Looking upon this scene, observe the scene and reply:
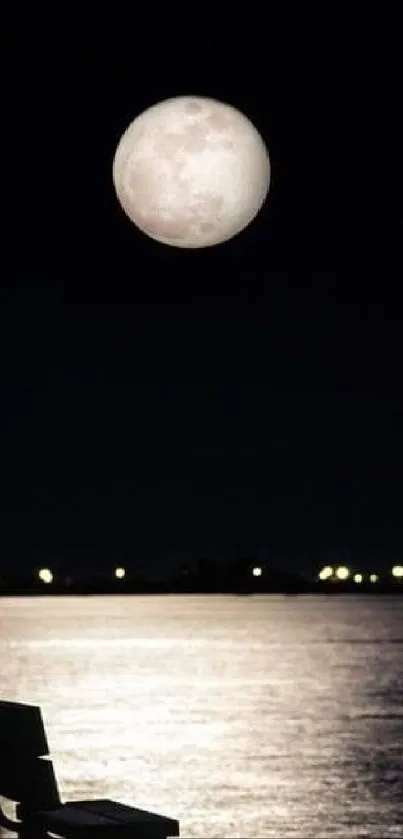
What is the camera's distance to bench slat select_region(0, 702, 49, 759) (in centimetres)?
962

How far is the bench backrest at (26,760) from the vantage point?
9578 mm

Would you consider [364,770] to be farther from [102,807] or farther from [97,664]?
[97,664]

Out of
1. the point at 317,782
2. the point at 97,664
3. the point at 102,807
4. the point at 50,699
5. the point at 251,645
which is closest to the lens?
the point at 102,807

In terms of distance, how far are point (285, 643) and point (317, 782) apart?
163120 mm

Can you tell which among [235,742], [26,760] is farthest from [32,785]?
[235,742]

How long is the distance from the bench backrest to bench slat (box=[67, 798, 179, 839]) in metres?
0.24

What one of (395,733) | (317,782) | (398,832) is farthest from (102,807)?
(395,733)

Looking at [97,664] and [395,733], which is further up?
[97,664]

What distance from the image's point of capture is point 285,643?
199875 mm

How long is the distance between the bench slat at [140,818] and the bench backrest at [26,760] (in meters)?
0.24

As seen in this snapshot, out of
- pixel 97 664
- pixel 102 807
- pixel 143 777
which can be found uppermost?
pixel 97 664

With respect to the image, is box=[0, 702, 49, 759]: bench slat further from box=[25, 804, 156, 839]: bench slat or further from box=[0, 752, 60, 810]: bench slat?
box=[25, 804, 156, 839]: bench slat

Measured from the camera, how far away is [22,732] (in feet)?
31.7

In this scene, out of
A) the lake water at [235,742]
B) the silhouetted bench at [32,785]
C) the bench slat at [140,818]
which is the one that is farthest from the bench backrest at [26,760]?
the lake water at [235,742]
